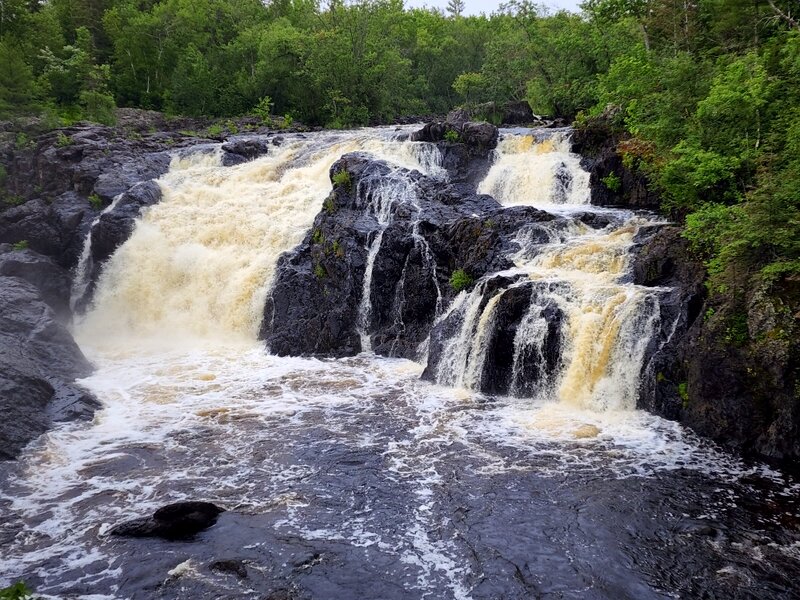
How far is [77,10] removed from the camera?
47.2 m

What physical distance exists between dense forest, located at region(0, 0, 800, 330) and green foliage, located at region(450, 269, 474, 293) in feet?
18.6

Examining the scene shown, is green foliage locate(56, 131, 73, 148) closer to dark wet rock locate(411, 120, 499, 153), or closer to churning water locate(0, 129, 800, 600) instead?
churning water locate(0, 129, 800, 600)

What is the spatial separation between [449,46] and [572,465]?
55.3m

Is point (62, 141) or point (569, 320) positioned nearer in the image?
point (569, 320)

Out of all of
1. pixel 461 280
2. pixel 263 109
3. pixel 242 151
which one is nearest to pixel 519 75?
pixel 263 109

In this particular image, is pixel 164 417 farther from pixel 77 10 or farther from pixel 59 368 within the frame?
pixel 77 10

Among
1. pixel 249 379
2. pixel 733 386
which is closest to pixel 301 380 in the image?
pixel 249 379

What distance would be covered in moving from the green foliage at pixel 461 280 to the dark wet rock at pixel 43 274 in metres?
14.4

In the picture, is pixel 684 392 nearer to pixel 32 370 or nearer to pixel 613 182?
pixel 613 182

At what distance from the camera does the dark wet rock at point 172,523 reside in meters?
8.45

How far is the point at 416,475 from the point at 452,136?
57.0 ft

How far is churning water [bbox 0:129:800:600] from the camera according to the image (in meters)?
7.63

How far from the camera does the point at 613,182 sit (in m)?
18.7

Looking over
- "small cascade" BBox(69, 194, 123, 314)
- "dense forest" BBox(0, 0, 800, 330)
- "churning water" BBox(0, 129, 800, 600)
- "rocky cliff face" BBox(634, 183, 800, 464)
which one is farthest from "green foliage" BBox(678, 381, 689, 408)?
"small cascade" BBox(69, 194, 123, 314)
